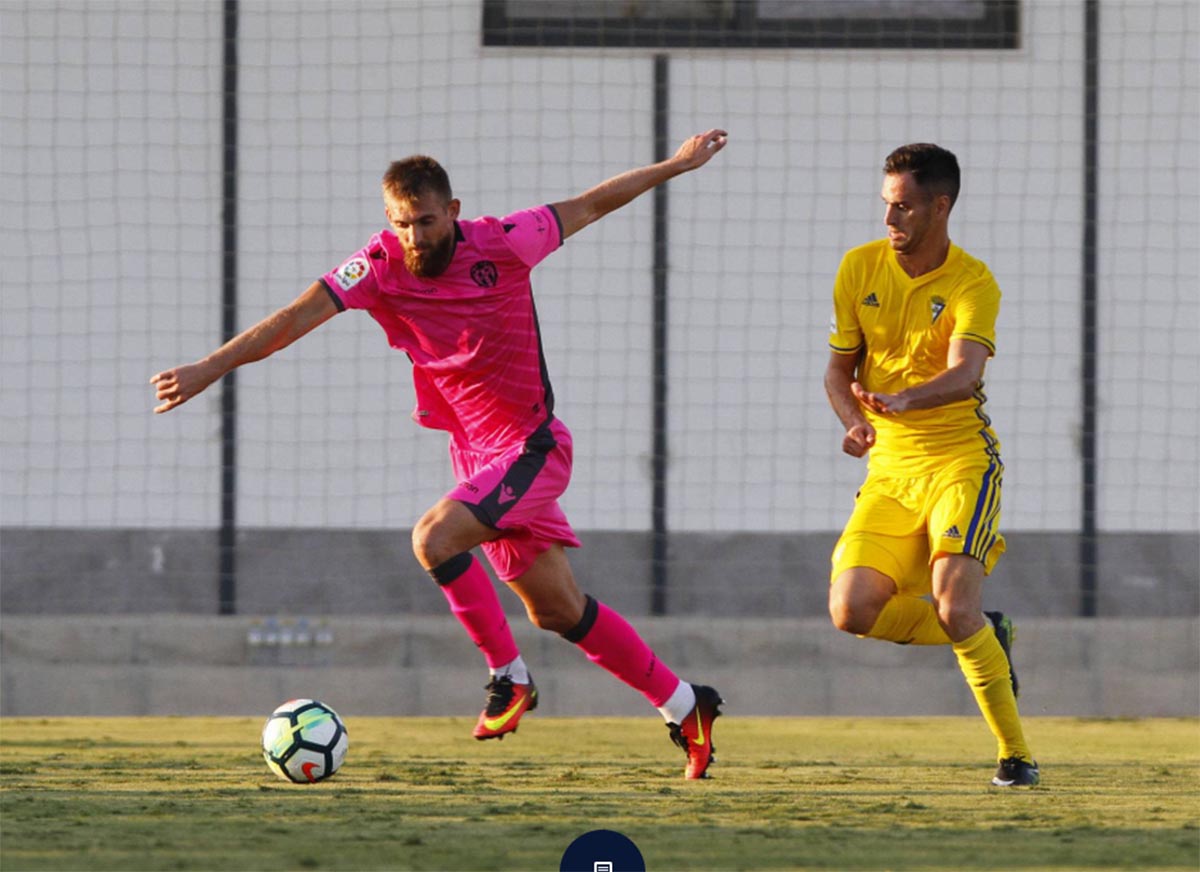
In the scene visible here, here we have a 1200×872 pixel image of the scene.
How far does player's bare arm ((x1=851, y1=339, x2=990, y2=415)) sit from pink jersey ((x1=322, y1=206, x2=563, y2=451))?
3.60 ft

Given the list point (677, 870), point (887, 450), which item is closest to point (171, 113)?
point (887, 450)

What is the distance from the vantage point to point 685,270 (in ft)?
32.5

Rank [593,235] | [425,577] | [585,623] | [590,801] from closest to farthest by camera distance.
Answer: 1. [590,801]
2. [585,623]
3. [593,235]
4. [425,577]

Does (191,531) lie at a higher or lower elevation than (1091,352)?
lower

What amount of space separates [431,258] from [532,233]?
38 centimetres

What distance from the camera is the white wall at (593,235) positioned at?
9.91 m

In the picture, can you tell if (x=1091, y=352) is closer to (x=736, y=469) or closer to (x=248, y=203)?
(x=736, y=469)

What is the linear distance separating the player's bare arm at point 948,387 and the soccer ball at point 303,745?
1.91 meters

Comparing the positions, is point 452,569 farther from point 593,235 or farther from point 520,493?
point 593,235

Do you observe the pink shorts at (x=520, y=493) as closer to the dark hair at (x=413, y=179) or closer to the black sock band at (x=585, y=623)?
the black sock band at (x=585, y=623)

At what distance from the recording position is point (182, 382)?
542cm

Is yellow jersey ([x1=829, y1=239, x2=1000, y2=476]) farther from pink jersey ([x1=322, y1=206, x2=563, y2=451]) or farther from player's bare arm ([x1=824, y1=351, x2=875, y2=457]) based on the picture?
pink jersey ([x1=322, y1=206, x2=563, y2=451])

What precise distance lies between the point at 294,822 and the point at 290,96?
6067mm

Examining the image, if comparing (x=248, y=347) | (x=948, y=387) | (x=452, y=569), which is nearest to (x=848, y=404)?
(x=948, y=387)
